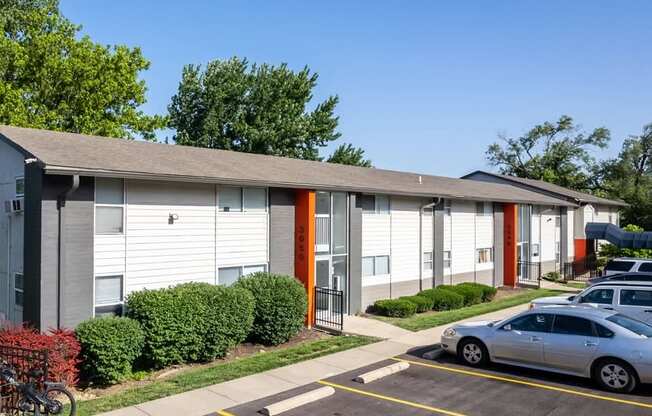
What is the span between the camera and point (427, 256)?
23.4 m

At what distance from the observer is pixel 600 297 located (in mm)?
16188

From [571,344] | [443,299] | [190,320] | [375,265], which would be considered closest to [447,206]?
[443,299]

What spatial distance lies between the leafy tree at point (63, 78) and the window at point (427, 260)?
61.4 ft

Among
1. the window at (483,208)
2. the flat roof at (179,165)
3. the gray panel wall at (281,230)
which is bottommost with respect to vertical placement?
the gray panel wall at (281,230)

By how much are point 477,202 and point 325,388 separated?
18.2 meters

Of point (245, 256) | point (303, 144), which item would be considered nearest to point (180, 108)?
point (303, 144)

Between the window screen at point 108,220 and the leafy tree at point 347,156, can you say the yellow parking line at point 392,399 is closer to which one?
the window screen at point 108,220

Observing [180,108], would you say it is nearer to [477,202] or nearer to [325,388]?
[477,202]

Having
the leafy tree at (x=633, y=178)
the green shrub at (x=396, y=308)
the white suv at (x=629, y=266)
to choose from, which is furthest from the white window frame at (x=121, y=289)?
the leafy tree at (x=633, y=178)

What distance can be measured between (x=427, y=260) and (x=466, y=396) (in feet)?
42.7

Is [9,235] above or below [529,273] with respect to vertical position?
above

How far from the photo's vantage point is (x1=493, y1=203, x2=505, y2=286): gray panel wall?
92.5 ft

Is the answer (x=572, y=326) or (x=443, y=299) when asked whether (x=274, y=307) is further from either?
(x=443, y=299)

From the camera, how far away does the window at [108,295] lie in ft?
42.2
